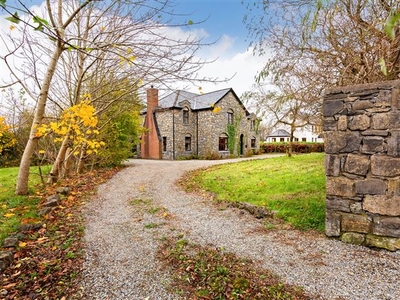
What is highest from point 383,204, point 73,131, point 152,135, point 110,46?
point 110,46

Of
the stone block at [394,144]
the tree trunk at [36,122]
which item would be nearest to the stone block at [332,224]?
the stone block at [394,144]

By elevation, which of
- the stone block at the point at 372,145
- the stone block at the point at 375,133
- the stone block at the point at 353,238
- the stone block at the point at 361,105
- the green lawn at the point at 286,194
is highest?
the stone block at the point at 361,105

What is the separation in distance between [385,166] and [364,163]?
25 cm

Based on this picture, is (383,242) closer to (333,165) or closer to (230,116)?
(333,165)

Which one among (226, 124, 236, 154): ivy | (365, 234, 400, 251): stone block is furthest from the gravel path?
(226, 124, 236, 154): ivy

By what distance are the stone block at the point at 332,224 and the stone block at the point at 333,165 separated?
0.66m

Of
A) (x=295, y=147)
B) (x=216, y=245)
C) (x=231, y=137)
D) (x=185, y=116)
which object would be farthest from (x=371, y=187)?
(x=295, y=147)

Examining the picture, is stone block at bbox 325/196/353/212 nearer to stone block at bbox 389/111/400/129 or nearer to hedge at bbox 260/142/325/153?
stone block at bbox 389/111/400/129

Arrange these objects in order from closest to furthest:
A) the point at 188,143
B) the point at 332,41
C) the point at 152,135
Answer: the point at 332,41 < the point at 188,143 < the point at 152,135

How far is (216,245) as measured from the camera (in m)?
3.97

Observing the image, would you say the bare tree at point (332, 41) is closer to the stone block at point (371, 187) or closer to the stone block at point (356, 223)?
the stone block at point (371, 187)

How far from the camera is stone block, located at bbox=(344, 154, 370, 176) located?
12.2 feet

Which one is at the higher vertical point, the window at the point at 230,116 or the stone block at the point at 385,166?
the window at the point at 230,116

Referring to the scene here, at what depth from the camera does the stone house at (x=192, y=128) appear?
21281 millimetres
